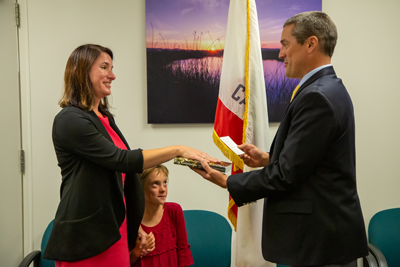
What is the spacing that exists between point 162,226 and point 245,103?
104 centimetres

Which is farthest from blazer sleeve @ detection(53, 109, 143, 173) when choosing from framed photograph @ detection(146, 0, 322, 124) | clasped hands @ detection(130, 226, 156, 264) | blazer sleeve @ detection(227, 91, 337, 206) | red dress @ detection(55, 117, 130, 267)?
framed photograph @ detection(146, 0, 322, 124)

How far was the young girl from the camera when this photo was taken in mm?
2223

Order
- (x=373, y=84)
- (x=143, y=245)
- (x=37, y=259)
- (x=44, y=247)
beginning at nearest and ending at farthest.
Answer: (x=143, y=245) → (x=37, y=259) → (x=44, y=247) → (x=373, y=84)

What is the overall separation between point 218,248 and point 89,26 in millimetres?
2157

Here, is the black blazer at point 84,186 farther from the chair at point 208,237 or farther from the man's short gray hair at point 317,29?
the chair at point 208,237

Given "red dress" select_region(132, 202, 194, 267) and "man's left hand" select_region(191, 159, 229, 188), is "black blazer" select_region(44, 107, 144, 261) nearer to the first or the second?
"man's left hand" select_region(191, 159, 229, 188)

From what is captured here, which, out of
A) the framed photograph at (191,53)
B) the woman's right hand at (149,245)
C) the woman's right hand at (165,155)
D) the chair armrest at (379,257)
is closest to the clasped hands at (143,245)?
the woman's right hand at (149,245)

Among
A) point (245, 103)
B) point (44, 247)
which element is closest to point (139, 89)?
point (245, 103)

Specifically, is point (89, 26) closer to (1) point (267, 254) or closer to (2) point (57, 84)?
(2) point (57, 84)

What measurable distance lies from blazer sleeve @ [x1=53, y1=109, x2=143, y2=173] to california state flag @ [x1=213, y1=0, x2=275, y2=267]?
859 millimetres

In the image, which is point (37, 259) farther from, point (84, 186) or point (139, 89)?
point (139, 89)

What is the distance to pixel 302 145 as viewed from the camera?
1.48m

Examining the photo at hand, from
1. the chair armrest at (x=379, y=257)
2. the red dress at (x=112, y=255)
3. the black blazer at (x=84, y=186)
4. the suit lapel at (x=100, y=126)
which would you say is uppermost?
the suit lapel at (x=100, y=126)

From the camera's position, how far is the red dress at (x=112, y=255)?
1679 mm
